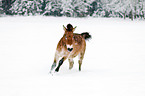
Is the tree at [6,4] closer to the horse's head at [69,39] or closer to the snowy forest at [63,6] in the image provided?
the snowy forest at [63,6]

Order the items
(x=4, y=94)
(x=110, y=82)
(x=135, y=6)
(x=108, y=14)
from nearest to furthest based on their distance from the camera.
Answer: (x=4, y=94)
(x=110, y=82)
(x=135, y=6)
(x=108, y=14)

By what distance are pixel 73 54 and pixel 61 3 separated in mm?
47421

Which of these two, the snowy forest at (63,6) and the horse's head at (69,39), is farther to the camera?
the snowy forest at (63,6)

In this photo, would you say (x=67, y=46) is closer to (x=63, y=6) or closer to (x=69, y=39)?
(x=69, y=39)

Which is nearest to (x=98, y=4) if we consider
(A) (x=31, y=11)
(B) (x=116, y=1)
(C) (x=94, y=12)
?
(C) (x=94, y=12)

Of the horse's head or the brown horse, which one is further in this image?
the brown horse

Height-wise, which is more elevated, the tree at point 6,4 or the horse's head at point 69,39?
the tree at point 6,4

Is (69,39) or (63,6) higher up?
(63,6)

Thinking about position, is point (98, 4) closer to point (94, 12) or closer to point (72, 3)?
point (94, 12)

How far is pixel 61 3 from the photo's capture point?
54.6 meters

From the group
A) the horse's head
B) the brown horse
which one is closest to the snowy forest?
the brown horse

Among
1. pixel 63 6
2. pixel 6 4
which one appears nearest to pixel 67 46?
pixel 63 6

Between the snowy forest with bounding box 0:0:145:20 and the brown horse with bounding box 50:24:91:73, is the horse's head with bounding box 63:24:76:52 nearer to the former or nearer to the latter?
the brown horse with bounding box 50:24:91:73

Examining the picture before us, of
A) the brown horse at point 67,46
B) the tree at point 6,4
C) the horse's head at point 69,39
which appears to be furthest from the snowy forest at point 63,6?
the horse's head at point 69,39
